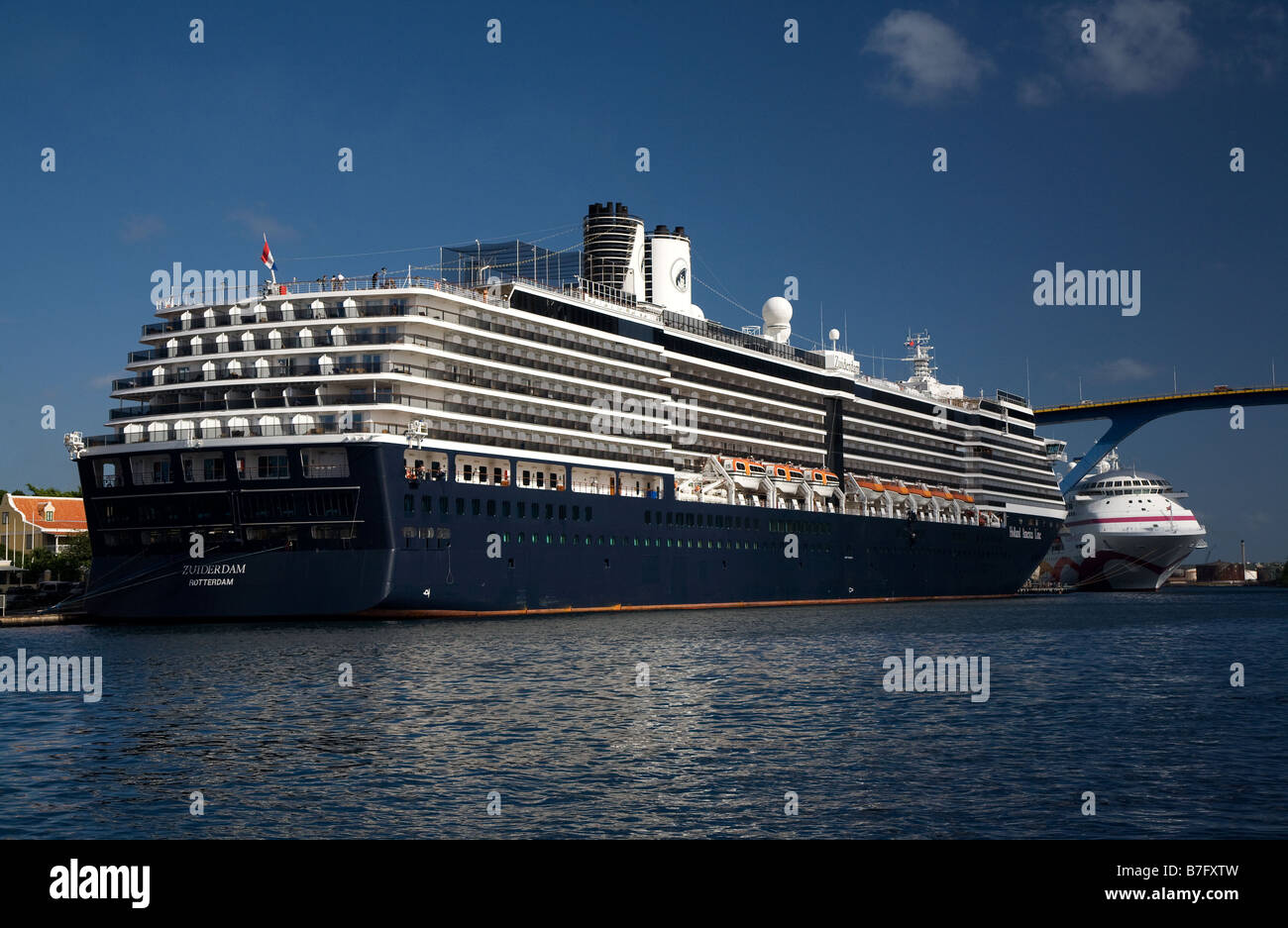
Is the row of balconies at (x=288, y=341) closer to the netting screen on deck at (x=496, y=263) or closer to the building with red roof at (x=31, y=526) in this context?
the netting screen on deck at (x=496, y=263)

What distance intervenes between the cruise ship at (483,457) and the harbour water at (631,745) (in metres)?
11.2

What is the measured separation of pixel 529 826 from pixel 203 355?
4957 cm

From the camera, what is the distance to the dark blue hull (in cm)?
5434

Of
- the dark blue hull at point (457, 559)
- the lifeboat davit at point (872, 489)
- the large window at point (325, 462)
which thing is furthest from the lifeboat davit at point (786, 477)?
the large window at point (325, 462)

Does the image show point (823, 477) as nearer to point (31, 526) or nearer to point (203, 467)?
point (203, 467)

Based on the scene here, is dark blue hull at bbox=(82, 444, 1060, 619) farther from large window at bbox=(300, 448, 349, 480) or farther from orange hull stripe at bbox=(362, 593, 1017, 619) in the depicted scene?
large window at bbox=(300, 448, 349, 480)

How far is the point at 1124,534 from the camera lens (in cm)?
14450

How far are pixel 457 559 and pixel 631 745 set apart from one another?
117 feet

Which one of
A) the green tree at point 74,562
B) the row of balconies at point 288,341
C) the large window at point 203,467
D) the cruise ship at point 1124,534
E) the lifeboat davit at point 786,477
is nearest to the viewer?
the large window at point 203,467

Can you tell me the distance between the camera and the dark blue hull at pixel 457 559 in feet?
178

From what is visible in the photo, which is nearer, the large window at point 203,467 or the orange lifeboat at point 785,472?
Answer: the large window at point 203,467

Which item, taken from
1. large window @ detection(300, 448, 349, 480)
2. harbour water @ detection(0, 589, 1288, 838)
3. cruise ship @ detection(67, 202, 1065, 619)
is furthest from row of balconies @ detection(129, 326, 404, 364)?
harbour water @ detection(0, 589, 1288, 838)
